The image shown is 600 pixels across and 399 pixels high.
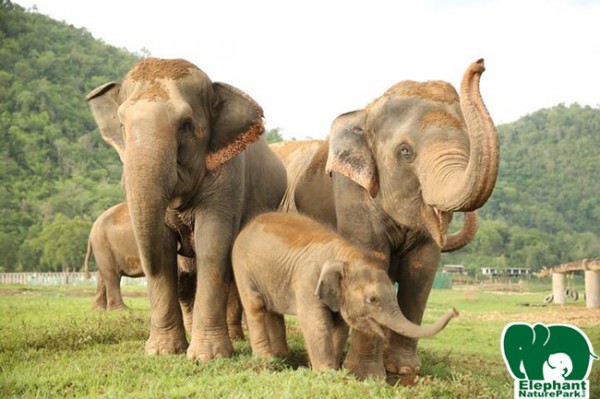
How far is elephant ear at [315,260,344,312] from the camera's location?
20.1 feet

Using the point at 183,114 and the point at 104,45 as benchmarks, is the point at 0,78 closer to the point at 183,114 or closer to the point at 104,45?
the point at 104,45

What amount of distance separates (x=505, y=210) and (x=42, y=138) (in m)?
39.1

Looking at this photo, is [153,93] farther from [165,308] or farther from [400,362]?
[400,362]

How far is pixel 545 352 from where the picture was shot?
5957 millimetres

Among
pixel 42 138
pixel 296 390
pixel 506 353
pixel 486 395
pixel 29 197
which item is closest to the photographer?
pixel 296 390

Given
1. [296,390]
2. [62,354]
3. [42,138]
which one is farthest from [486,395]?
[42,138]

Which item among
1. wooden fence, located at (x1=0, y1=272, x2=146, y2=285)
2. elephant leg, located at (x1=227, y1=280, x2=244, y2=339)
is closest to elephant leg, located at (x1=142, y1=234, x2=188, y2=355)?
elephant leg, located at (x1=227, y1=280, x2=244, y2=339)

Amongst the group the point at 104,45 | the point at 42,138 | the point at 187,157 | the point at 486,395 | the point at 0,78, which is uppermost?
the point at 104,45

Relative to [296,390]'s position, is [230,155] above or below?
above

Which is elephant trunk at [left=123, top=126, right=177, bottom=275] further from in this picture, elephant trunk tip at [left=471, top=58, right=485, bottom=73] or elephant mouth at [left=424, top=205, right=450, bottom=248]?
elephant trunk tip at [left=471, top=58, right=485, bottom=73]

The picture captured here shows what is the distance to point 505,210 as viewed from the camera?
72312 mm

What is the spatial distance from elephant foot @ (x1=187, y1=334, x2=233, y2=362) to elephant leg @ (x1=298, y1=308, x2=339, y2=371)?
1.02m

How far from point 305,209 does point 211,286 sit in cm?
136

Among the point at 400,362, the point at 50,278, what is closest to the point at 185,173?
the point at 400,362
